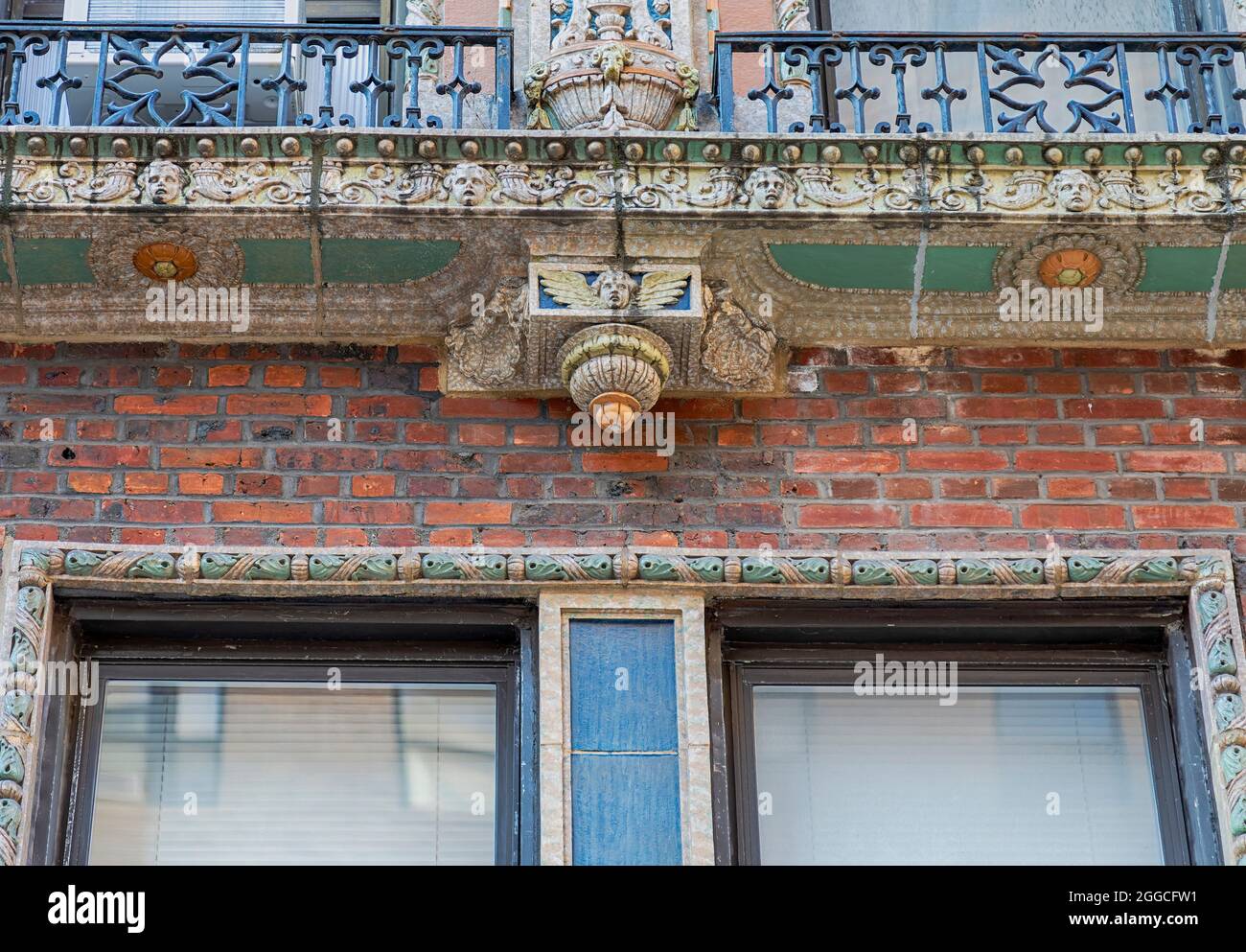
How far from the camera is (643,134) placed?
19.9 feet

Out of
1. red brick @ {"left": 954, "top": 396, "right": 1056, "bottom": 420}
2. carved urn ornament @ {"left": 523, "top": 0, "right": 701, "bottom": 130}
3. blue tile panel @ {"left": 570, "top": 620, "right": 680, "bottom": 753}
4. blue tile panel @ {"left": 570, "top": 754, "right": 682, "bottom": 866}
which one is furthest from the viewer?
carved urn ornament @ {"left": 523, "top": 0, "right": 701, "bottom": 130}

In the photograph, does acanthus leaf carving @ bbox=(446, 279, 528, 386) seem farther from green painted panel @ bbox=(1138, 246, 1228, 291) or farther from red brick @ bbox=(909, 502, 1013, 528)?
green painted panel @ bbox=(1138, 246, 1228, 291)

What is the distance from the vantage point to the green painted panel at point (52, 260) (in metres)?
6.10

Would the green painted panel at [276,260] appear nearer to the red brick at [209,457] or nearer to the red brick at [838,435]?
the red brick at [209,457]

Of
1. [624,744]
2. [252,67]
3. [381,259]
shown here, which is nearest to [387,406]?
[381,259]

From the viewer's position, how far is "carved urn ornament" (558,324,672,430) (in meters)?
6.00

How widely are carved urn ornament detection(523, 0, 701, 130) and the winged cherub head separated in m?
0.52

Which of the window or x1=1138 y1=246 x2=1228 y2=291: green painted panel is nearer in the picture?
the window

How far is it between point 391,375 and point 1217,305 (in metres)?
2.39

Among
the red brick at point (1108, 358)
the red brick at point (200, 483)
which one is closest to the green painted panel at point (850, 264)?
the red brick at point (1108, 358)

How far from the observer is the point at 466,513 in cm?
611

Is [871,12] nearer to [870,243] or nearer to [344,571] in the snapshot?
[870,243]

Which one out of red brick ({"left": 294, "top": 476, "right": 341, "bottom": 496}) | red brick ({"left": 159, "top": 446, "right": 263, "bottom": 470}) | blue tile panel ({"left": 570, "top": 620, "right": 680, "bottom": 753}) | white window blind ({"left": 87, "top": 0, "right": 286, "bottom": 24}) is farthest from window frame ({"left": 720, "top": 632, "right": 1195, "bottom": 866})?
white window blind ({"left": 87, "top": 0, "right": 286, "bottom": 24})
